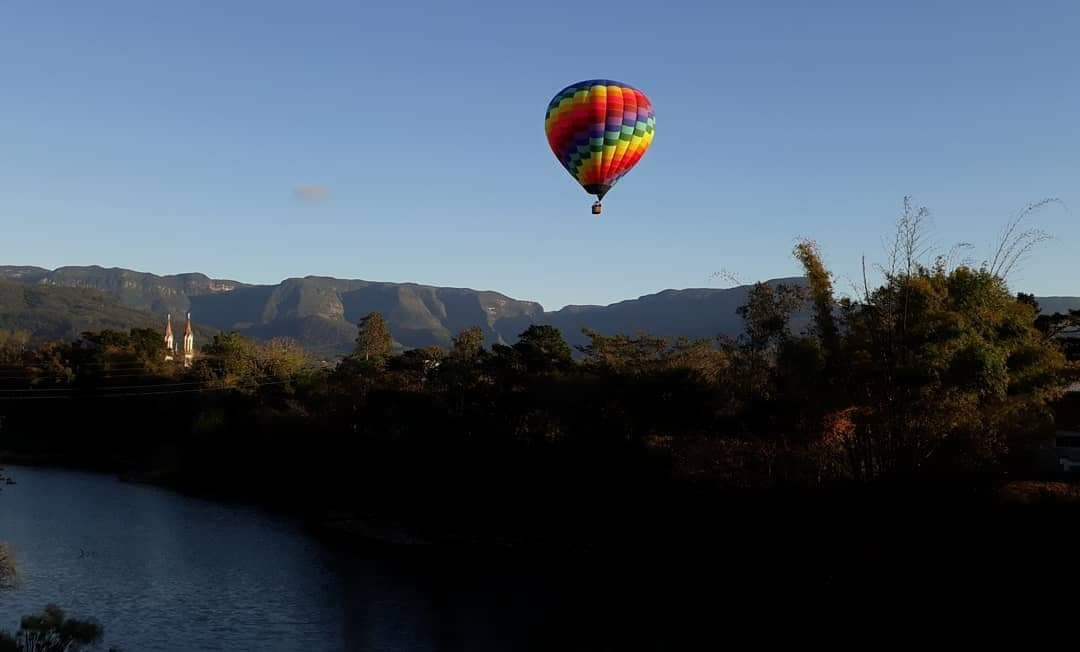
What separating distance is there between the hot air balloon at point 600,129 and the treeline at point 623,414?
24.4 ft

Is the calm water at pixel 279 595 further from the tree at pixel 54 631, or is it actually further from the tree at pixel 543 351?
the tree at pixel 543 351

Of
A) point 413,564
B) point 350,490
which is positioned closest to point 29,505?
point 350,490

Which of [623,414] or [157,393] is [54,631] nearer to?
[623,414]

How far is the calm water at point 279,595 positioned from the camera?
2384cm

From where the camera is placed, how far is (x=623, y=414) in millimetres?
39656

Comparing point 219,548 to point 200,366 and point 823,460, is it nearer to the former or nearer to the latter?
point 823,460

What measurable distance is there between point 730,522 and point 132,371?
187ft

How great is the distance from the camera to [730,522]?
108 ft

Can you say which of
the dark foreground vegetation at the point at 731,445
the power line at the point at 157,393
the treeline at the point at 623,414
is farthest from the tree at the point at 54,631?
the power line at the point at 157,393

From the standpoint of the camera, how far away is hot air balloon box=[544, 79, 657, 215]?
33656 millimetres

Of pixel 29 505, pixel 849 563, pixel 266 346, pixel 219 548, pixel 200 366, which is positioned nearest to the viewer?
pixel 849 563

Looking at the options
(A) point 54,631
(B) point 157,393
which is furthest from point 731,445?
(B) point 157,393

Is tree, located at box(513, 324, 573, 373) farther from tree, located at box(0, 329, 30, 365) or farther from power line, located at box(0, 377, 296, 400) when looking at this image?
tree, located at box(0, 329, 30, 365)

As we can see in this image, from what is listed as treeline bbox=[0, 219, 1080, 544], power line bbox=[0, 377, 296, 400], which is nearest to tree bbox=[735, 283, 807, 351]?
treeline bbox=[0, 219, 1080, 544]
